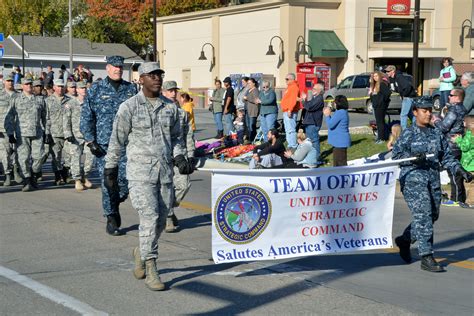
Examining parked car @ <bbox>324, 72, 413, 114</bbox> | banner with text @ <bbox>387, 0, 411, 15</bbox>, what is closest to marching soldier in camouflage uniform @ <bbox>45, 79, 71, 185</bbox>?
parked car @ <bbox>324, 72, 413, 114</bbox>

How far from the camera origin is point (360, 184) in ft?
25.0

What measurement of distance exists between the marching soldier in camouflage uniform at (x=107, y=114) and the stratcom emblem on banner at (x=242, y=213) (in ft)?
8.96

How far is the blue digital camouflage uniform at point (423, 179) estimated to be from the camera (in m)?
7.42

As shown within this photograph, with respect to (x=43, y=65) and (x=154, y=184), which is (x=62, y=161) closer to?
(x=154, y=184)

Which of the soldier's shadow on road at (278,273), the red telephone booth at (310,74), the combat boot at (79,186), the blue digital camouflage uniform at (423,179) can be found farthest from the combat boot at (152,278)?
the red telephone booth at (310,74)

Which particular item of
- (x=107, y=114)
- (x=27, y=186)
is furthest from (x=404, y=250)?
(x=27, y=186)

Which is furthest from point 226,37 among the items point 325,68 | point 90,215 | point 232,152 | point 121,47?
point 90,215

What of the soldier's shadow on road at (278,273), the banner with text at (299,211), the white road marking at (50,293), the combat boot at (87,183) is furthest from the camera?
the combat boot at (87,183)

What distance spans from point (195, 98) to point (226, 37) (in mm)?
4322

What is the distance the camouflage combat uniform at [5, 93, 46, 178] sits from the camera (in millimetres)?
13180

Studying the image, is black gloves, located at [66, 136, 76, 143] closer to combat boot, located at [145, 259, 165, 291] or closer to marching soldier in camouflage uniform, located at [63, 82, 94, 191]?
marching soldier in camouflage uniform, located at [63, 82, 94, 191]

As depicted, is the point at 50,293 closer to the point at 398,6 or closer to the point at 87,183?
the point at 87,183

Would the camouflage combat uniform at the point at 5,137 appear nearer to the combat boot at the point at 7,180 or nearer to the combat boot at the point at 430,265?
the combat boot at the point at 7,180

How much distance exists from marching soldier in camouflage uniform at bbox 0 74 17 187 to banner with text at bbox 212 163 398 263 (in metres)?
7.51
